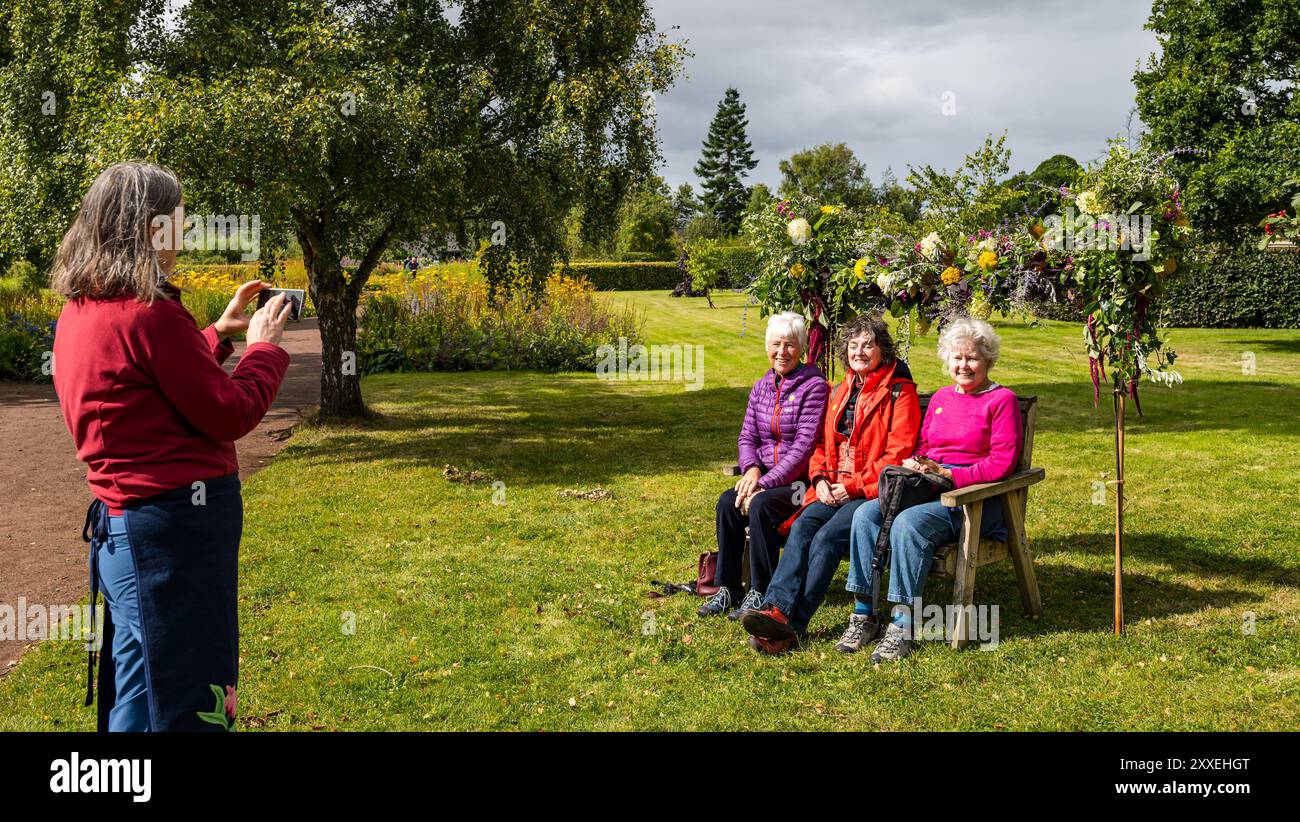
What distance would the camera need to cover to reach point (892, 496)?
503 cm

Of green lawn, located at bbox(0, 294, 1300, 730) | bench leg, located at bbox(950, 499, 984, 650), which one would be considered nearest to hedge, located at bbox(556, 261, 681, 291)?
green lawn, located at bbox(0, 294, 1300, 730)

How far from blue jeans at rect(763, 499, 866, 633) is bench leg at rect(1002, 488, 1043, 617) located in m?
0.83

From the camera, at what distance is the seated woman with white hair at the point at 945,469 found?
498cm

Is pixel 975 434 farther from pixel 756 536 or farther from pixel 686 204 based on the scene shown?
pixel 686 204

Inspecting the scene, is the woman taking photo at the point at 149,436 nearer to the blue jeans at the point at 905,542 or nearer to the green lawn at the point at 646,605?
the green lawn at the point at 646,605

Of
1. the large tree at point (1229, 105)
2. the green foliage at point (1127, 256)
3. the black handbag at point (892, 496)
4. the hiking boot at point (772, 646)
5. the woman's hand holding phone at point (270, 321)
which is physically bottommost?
the hiking boot at point (772, 646)

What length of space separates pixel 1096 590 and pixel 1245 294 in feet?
70.8

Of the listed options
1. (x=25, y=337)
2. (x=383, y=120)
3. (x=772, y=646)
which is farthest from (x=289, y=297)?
(x=25, y=337)

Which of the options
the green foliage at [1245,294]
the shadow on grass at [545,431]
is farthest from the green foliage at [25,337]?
the green foliage at [1245,294]

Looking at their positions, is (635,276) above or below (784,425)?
above

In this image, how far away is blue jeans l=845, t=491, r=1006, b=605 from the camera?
16.3ft

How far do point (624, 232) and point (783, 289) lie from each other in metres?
39.6

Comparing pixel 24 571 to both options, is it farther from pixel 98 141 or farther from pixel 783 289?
pixel 783 289

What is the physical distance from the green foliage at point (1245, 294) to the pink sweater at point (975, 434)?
20380 millimetres
